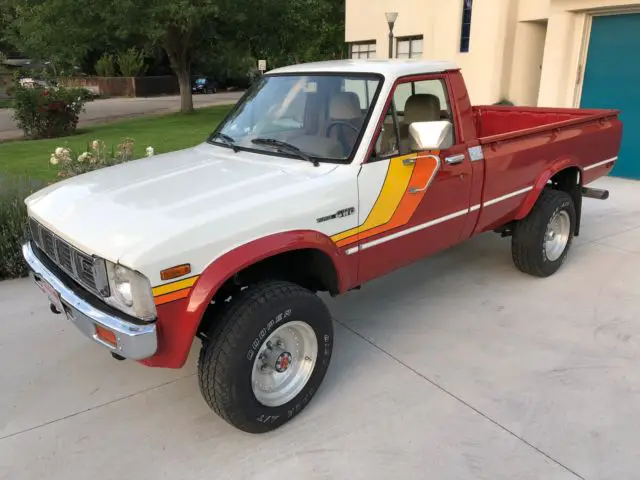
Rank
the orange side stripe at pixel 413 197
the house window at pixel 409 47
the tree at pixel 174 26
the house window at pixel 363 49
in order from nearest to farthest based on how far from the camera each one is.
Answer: the orange side stripe at pixel 413 197
the house window at pixel 409 47
the house window at pixel 363 49
the tree at pixel 174 26

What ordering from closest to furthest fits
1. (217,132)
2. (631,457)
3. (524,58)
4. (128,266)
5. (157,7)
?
(128,266) < (631,457) < (217,132) < (524,58) < (157,7)

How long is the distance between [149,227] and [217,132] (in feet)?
5.89

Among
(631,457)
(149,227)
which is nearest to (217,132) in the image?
(149,227)

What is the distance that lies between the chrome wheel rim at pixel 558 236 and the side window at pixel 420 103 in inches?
66.6

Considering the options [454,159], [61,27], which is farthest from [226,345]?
[61,27]

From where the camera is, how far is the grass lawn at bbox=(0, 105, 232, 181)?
11.5m

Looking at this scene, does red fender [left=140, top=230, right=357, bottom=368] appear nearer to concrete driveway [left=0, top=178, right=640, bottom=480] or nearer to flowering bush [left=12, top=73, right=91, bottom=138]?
concrete driveway [left=0, top=178, right=640, bottom=480]

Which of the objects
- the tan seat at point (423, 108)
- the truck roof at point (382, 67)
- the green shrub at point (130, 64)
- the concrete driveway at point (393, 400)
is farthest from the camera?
the green shrub at point (130, 64)

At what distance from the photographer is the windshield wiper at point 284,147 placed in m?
3.42

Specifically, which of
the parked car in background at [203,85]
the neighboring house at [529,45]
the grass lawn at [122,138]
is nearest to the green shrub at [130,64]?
the parked car in background at [203,85]

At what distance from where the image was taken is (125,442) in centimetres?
306

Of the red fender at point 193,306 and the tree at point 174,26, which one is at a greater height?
the tree at point 174,26

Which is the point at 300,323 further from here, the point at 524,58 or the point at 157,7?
the point at 157,7

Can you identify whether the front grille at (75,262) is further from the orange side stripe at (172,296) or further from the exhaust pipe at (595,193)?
the exhaust pipe at (595,193)
